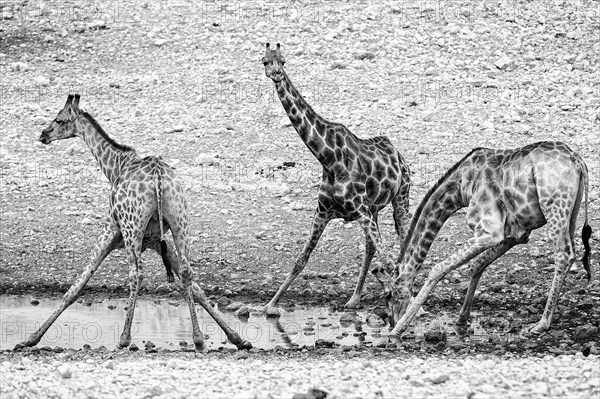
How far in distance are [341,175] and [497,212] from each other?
2.02 m

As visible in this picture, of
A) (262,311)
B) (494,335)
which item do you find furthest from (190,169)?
(494,335)

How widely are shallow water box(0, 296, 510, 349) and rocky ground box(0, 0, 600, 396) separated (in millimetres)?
649

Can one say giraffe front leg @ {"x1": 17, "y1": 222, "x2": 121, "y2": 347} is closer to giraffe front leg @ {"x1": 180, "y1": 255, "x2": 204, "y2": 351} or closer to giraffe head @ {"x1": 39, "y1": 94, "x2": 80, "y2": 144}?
giraffe front leg @ {"x1": 180, "y1": 255, "x2": 204, "y2": 351}

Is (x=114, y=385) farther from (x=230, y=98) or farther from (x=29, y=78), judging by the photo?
(x=29, y=78)

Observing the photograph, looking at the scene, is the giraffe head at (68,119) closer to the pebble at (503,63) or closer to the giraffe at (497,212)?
the giraffe at (497,212)

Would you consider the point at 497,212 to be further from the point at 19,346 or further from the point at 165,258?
the point at 19,346

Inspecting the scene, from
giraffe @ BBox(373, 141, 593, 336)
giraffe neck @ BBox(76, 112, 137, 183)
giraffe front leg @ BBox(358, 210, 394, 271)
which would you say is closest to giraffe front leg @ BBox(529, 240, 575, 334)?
giraffe @ BBox(373, 141, 593, 336)

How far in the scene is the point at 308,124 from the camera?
15.1 meters

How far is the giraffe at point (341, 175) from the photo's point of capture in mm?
14711

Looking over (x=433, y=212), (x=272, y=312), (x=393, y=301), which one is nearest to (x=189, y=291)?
(x=272, y=312)

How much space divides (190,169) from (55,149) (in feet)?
8.36

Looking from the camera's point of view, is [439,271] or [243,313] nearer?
[439,271]

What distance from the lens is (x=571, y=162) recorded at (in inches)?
524

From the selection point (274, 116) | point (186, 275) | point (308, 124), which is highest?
point (274, 116)
